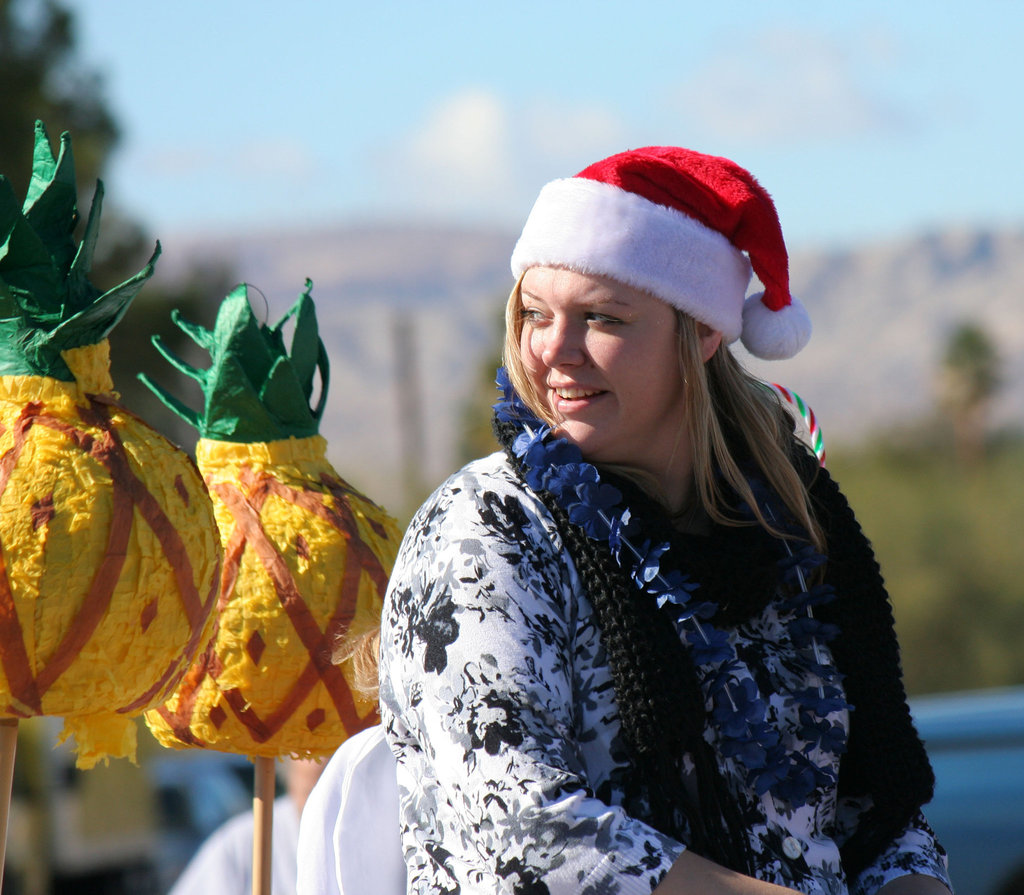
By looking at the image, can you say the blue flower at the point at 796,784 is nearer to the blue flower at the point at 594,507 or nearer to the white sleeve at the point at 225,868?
the blue flower at the point at 594,507

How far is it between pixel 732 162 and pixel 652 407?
413mm

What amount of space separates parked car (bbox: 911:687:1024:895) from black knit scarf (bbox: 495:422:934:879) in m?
2.01

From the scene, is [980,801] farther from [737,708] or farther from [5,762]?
[5,762]

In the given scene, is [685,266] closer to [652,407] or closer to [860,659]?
[652,407]

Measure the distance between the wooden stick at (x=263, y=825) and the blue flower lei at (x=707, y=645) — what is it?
0.80 metres

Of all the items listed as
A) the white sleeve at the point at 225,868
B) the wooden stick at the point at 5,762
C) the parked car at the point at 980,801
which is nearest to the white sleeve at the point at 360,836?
the wooden stick at the point at 5,762

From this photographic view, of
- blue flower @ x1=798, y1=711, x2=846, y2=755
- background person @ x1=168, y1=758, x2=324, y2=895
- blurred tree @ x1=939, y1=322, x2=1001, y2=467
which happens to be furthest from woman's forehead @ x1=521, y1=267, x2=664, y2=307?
blurred tree @ x1=939, y1=322, x2=1001, y2=467

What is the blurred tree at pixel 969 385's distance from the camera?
1097 inches

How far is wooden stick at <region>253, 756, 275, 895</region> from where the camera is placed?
2.16 m

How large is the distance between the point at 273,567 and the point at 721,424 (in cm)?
74

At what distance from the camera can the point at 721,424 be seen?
2.03m

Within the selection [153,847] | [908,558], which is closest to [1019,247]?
[908,558]

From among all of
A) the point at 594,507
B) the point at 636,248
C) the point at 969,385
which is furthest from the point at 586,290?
the point at 969,385

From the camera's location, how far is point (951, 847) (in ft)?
12.6
